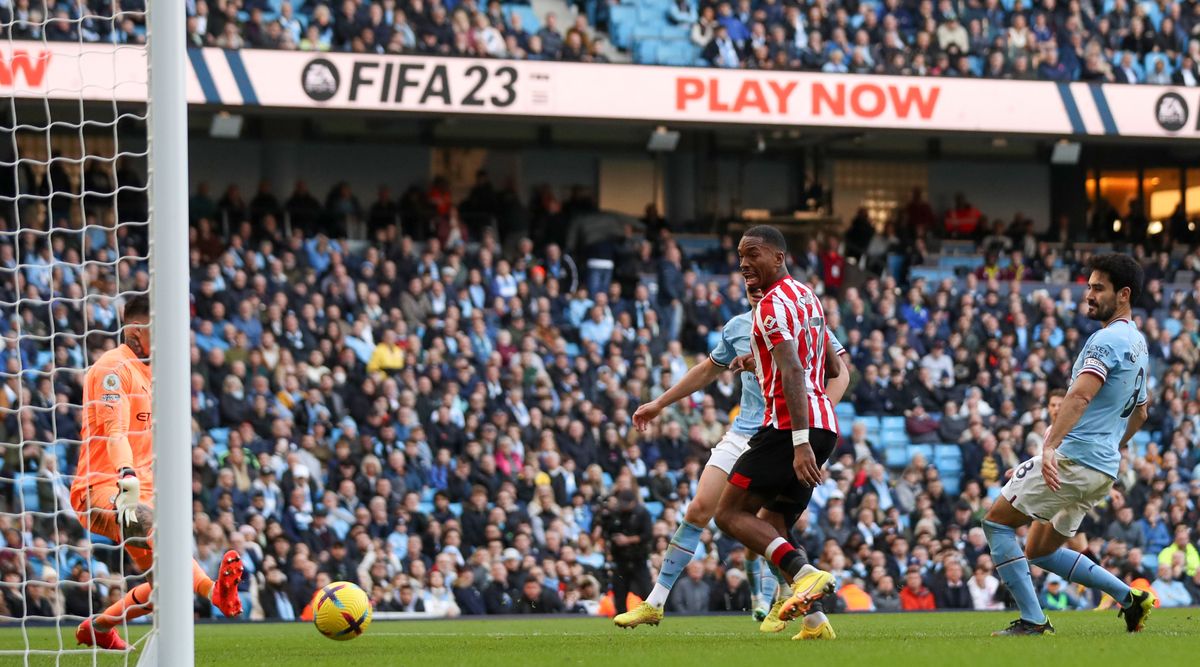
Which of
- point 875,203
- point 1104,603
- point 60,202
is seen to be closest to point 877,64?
point 875,203

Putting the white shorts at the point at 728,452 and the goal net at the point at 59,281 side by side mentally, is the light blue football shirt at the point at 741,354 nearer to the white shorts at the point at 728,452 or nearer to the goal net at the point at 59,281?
the white shorts at the point at 728,452

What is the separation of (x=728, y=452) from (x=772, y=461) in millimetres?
2285

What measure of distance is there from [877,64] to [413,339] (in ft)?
24.6

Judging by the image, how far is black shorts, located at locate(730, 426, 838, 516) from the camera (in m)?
7.85

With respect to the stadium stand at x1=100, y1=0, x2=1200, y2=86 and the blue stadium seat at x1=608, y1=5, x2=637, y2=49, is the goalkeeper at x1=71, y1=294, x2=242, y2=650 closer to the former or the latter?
the stadium stand at x1=100, y1=0, x2=1200, y2=86

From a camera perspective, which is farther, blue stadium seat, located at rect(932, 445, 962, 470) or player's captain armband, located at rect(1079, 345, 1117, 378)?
blue stadium seat, located at rect(932, 445, 962, 470)

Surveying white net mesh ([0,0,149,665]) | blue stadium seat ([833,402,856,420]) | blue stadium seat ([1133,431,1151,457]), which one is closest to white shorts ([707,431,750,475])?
white net mesh ([0,0,149,665])

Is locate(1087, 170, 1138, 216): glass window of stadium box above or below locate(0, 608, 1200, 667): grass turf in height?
above

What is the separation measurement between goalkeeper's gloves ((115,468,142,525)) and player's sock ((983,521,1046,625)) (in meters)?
4.15

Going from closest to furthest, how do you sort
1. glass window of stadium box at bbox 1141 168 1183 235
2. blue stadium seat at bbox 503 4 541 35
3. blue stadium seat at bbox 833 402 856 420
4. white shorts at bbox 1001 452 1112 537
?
white shorts at bbox 1001 452 1112 537 → blue stadium seat at bbox 833 402 856 420 → blue stadium seat at bbox 503 4 541 35 → glass window of stadium box at bbox 1141 168 1183 235

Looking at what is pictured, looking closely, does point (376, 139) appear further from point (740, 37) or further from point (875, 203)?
point (875, 203)

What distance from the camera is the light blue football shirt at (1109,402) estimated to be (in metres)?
8.13

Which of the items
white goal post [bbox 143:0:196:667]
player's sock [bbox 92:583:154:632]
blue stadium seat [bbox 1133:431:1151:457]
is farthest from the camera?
blue stadium seat [bbox 1133:431:1151:457]

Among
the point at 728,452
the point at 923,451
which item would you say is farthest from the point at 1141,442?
the point at 728,452
